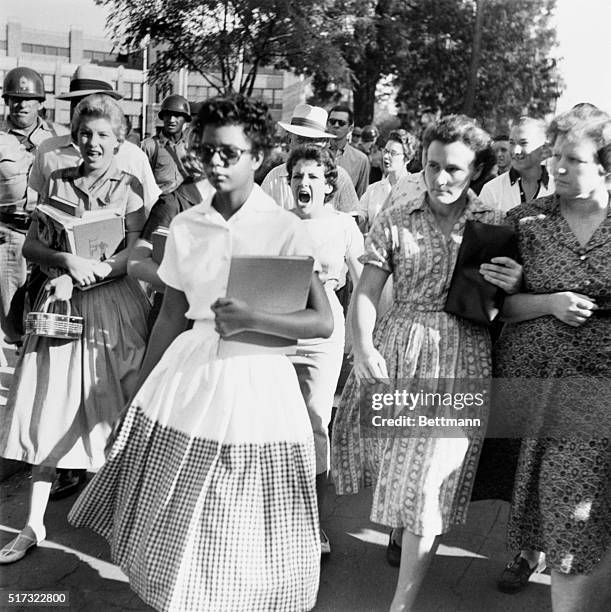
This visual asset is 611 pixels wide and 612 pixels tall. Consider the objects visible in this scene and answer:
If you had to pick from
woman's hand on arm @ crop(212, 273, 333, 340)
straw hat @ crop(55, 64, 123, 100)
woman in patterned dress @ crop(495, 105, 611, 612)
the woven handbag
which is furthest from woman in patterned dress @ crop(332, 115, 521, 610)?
straw hat @ crop(55, 64, 123, 100)

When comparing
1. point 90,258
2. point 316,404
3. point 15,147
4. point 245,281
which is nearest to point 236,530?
point 245,281

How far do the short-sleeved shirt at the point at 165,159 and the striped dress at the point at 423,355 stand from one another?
6.55 feet

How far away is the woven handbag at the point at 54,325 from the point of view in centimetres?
333

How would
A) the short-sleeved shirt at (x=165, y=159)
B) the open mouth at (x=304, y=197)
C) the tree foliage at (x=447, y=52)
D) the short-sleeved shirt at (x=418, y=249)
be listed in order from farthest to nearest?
the short-sleeved shirt at (x=165, y=159) → the open mouth at (x=304, y=197) → the tree foliage at (x=447, y=52) → the short-sleeved shirt at (x=418, y=249)

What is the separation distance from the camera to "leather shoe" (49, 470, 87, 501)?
394 cm

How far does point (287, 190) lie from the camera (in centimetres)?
470

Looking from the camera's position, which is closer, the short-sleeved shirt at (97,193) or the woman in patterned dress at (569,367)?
the woman in patterned dress at (569,367)

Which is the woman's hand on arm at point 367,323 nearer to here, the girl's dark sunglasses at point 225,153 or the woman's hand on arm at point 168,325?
the woman's hand on arm at point 168,325

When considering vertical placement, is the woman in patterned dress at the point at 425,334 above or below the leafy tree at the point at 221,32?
below

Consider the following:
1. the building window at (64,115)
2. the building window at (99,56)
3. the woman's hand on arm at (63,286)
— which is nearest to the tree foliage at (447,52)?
the building window at (99,56)

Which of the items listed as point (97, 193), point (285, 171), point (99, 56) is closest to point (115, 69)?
point (99, 56)

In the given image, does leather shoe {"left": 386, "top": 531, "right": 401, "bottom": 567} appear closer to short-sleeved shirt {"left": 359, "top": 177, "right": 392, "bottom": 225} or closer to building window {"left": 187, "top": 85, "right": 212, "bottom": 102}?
building window {"left": 187, "top": 85, "right": 212, "bottom": 102}

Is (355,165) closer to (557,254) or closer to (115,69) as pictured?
(115,69)

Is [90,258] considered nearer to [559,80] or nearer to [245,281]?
[245,281]
